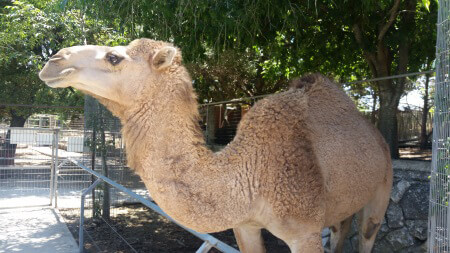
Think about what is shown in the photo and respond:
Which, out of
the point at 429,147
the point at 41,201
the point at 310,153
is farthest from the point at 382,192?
the point at 41,201

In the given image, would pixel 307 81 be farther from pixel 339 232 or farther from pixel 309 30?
pixel 309 30

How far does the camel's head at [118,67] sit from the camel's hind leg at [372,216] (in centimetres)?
265

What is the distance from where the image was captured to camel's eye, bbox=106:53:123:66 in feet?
8.98

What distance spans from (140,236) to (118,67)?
18.8ft

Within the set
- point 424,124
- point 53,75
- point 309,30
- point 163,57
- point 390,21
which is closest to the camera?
point 53,75

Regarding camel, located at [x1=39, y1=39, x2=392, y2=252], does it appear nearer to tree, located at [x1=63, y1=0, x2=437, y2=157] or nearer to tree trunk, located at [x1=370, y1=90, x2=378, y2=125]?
tree, located at [x1=63, y1=0, x2=437, y2=157]

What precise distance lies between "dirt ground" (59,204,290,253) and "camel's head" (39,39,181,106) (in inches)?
186

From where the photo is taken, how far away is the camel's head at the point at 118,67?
8.60 ft

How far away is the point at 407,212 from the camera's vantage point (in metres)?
5.28

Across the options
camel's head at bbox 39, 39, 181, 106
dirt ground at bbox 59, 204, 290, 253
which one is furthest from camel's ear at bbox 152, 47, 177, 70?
dirt ground at bbox 59, 204, 290, 253

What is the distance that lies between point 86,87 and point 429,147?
168 inches

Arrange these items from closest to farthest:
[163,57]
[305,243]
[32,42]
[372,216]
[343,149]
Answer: [163,57] < [305,243] < [343,149] < [372,216] < [32,42]

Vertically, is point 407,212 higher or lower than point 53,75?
lower

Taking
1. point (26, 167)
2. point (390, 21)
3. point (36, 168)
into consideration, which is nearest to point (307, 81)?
point (390, 21)
